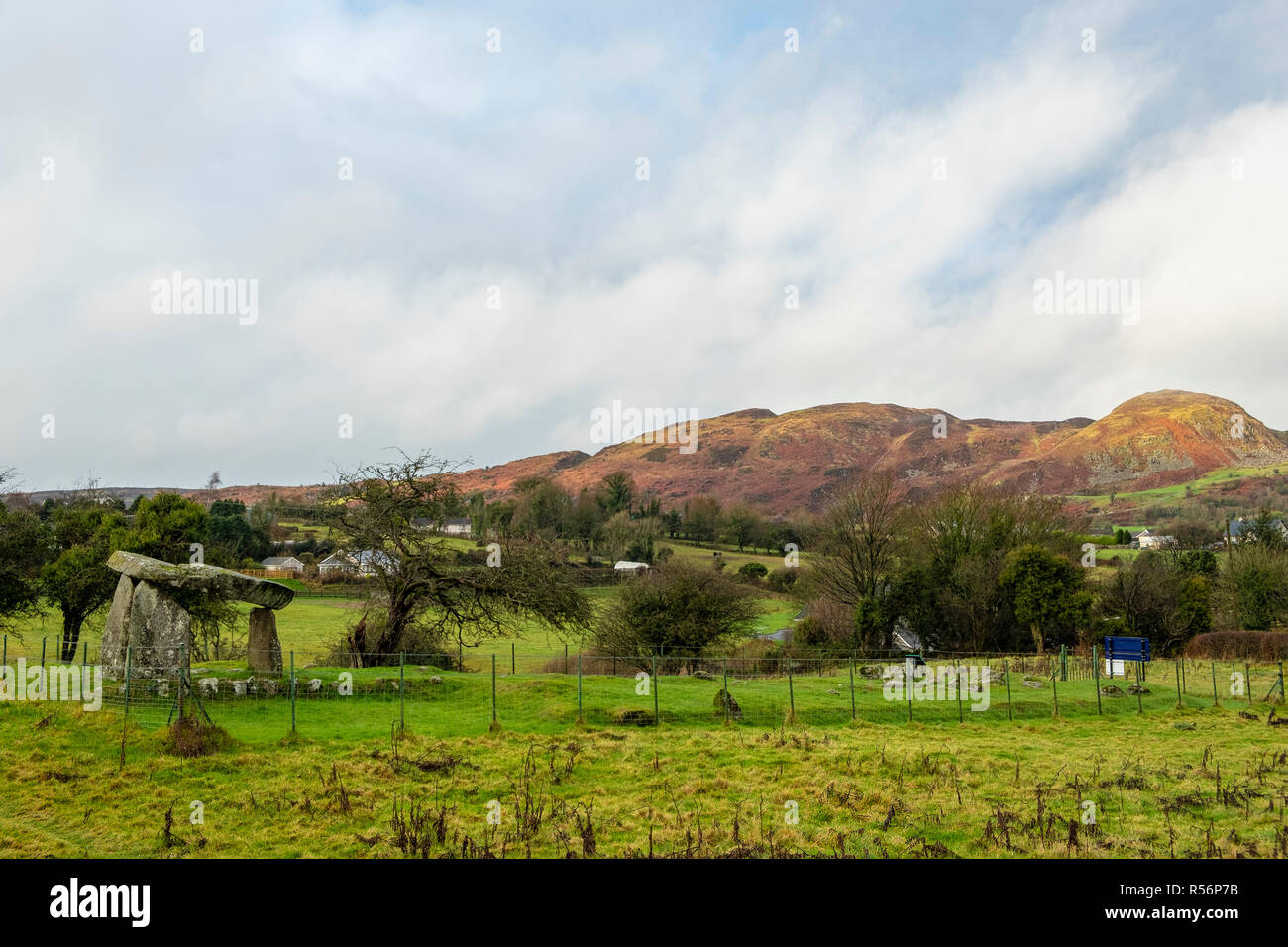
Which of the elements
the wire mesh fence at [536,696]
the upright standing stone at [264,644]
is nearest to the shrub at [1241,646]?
the wire mesh fence at [536,696]

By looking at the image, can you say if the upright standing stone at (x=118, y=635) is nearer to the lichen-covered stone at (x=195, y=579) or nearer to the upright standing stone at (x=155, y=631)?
the upright standing stone at (x=155, y=631)

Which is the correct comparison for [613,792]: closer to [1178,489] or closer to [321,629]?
[321,629]

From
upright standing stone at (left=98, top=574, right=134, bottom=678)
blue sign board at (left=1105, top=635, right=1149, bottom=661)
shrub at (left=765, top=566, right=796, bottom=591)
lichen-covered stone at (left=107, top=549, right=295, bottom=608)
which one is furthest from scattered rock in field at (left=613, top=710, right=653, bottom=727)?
shrub at (left=765, top=566, right=796, bottom=591)

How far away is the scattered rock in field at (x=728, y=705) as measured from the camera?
65.9 ft

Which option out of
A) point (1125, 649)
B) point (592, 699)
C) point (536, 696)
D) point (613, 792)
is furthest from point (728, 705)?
point (1125, 649)

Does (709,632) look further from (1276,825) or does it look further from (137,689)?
(1276,825)

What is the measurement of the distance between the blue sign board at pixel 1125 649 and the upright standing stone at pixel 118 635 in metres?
33.0

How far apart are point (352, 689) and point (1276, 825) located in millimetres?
19018

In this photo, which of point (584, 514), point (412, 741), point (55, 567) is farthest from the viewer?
point (584, 514)

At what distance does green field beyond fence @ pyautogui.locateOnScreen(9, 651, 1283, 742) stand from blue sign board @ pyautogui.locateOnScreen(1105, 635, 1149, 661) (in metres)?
1.65

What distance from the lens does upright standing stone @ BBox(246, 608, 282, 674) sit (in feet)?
69.3
